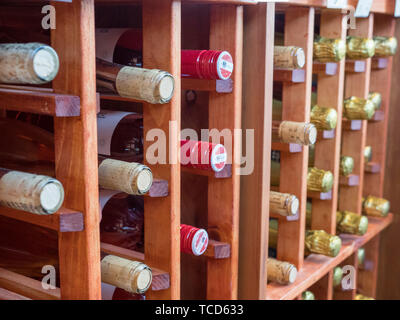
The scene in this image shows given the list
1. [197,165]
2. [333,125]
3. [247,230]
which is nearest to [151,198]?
[197,165]

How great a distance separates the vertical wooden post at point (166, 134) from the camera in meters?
0.64

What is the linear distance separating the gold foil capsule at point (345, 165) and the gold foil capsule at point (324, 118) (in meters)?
0.16

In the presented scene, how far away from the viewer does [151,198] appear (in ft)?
2.28

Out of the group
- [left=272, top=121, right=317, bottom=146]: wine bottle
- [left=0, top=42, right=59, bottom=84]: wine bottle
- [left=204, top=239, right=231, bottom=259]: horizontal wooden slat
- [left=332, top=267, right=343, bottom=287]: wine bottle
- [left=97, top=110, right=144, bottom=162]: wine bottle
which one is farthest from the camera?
[left=332, top=267, right=343, bottom=287]: wine bottle

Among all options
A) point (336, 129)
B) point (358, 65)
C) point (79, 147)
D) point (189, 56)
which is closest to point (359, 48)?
point (358, 65)

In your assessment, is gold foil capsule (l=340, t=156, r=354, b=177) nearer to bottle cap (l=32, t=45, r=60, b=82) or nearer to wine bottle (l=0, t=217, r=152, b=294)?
wine bottle (l=0, t=217, r=152, b=294)

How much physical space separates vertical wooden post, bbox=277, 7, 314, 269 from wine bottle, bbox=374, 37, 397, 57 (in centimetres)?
34

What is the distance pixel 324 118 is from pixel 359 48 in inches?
7.3

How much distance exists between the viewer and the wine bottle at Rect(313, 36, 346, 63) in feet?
3.17

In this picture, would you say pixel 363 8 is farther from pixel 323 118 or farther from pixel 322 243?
pixel 322 243

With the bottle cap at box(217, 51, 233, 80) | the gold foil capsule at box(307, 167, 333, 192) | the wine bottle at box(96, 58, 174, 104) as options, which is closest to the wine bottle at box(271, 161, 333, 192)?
the gold foil capsule at box(307, 167, 333, 192)

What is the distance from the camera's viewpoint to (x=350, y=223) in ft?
3.92

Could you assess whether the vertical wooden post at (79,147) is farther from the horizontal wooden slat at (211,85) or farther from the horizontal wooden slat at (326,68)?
the horizontal wooden slat at (326,68)
